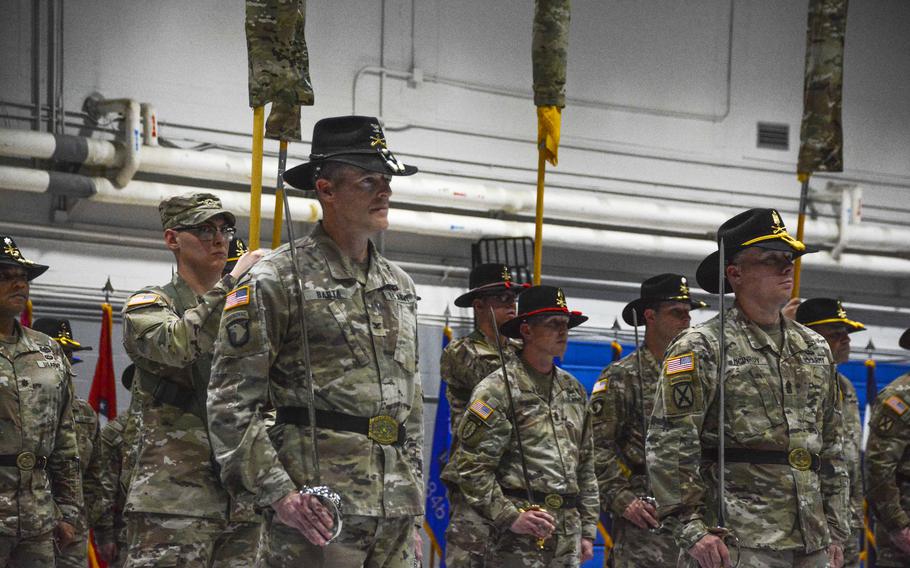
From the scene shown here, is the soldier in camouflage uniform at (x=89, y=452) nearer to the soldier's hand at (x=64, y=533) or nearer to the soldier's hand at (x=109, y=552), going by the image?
the soldier's hand at (x=109, y=552)

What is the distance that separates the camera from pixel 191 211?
3.93 metres

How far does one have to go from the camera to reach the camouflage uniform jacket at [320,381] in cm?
285

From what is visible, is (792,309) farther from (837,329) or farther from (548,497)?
(837,329)

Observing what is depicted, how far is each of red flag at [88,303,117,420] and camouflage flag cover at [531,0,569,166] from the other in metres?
3.04

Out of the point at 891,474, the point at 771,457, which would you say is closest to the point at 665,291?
the point at 891,474

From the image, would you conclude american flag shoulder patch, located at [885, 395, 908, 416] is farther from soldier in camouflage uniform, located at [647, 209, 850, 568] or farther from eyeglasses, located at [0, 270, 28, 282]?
eyeglasses, located at [0, 270, 28, 282]

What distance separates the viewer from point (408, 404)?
3104 mm

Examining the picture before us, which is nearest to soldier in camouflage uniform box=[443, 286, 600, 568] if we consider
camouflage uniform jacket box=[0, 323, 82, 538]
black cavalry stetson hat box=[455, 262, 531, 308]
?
black cavalry stetson hat box=[455, 262, 531, 308]

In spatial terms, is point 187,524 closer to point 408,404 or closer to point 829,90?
point 408,404

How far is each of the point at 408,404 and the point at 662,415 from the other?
3.37ft

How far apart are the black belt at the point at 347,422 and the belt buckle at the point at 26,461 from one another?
1.98 m

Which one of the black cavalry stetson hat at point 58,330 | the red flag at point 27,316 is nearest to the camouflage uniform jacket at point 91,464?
the black cavalry stetson hat at point 58,330

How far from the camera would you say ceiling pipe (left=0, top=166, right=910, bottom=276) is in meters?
7.42

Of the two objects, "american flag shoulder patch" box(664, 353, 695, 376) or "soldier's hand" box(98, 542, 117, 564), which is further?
"soldier's hand" box(98, 542, 117, 564)
